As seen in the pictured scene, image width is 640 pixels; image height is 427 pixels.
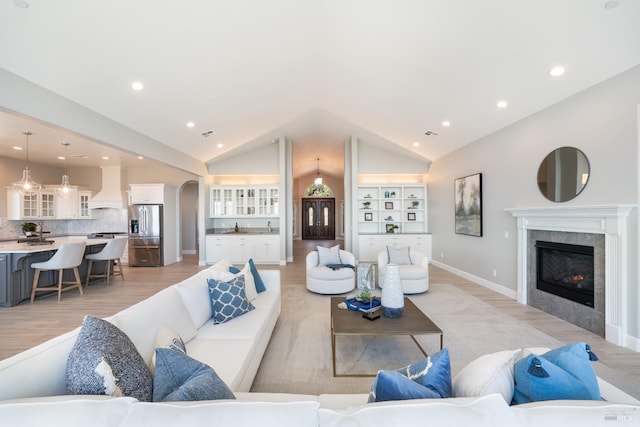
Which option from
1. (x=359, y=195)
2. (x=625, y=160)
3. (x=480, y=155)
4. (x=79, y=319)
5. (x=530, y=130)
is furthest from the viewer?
(x=359, y=195)

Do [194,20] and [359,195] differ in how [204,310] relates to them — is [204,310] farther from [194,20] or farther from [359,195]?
[359,195]

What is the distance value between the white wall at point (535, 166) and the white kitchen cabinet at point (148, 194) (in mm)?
7349

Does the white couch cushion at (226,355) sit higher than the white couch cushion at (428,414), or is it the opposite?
the white couch cushion at (428,414)

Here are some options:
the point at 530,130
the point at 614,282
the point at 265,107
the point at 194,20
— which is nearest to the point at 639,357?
the point at 614,282

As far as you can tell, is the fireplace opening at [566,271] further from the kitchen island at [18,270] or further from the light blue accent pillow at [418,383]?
the kitchen island at [18,270]

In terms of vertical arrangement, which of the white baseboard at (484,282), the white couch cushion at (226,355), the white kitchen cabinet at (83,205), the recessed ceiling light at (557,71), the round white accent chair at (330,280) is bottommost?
the white baseboard at (484,282)

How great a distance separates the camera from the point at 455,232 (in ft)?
21.4

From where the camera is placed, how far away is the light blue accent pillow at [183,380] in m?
1.04

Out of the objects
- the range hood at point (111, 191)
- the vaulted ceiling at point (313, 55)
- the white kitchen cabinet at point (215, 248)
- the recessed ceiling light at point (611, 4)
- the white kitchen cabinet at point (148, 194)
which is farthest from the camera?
the range hood at point (111, 191)

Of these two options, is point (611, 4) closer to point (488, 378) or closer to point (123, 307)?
point (488, 378)

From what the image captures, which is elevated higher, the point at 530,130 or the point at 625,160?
the point at 530,130

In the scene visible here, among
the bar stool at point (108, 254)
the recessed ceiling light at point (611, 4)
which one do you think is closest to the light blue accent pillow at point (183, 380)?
the recessed ceiling light at point (611, 4)

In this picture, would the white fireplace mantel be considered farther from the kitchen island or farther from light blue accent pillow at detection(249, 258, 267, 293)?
the kitchen island

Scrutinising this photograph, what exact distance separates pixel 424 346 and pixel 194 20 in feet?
13.5
